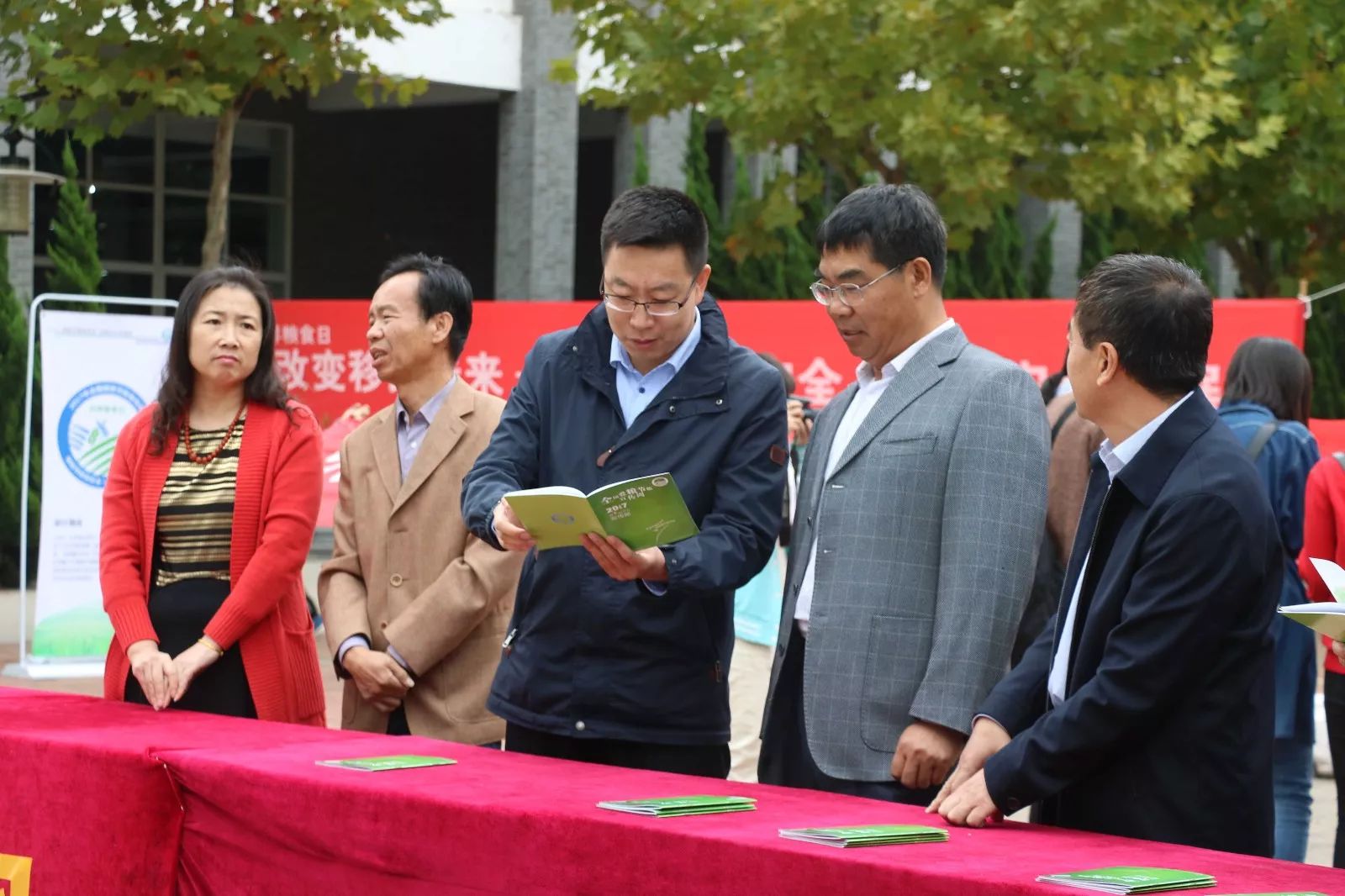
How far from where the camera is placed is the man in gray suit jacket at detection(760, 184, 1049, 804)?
331 cm

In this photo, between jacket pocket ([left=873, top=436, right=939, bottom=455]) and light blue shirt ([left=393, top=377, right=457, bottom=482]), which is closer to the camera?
jacket pocket ([left=873, top=436, right=939, bottom=455])

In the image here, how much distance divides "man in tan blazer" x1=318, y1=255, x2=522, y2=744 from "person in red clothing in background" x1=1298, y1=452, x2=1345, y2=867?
7.36 feet

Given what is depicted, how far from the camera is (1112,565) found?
112 inches

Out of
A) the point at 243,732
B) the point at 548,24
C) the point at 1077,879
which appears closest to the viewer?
the point at 1077,879

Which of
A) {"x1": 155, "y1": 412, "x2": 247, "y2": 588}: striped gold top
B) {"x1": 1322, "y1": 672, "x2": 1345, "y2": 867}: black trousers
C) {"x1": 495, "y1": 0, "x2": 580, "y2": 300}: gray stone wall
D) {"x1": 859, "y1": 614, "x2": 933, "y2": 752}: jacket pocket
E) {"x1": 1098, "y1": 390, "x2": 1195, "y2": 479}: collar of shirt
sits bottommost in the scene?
{"x1": 1322, "y1": 672, "x2": 1345, "y2": 867}: black trousers

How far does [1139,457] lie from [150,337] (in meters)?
7.42

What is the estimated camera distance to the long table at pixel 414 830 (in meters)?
2.56

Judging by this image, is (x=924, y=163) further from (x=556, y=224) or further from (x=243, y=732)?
(x=243, y=732)

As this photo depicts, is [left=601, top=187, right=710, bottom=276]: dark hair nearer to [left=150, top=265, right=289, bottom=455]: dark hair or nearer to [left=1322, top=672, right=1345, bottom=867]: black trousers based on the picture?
[left=150, top=265, right=289, bottom=455]: dark hair

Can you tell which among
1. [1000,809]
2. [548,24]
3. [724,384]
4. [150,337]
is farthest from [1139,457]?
[548,24]

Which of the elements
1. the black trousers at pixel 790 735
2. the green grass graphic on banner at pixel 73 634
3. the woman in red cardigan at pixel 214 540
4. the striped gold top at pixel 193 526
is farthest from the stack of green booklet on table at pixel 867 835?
the green grass graphic on banner at pixel 73 634

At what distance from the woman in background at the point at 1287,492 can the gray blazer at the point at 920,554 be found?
2.41 m

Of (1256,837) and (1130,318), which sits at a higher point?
(1130,318)

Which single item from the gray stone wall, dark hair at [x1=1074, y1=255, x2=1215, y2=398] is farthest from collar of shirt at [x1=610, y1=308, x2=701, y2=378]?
the gray stone wall
